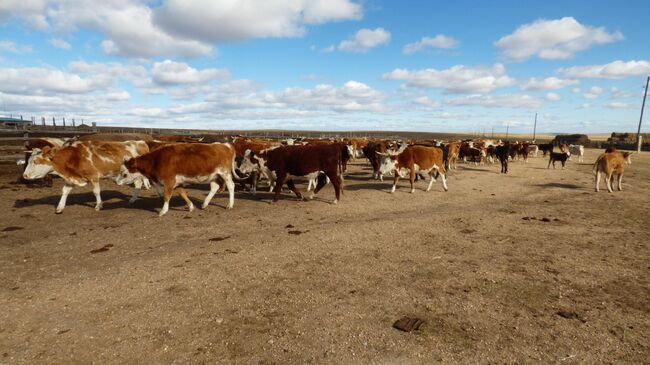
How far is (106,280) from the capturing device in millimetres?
5008

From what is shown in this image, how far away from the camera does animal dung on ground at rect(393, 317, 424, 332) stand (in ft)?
12.5

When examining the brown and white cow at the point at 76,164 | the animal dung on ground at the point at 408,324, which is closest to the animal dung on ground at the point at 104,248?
the brown and white cow at the point at 76,164

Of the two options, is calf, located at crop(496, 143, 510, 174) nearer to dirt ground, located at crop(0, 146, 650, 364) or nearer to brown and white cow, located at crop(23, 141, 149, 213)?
dirt ground, located at crop(0, 146, 650, 364)

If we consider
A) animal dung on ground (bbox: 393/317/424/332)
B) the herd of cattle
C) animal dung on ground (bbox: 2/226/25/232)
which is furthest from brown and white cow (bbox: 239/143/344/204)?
animal dung on ground (bbox: 393/317/424/332)

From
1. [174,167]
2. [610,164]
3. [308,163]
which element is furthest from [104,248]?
[610,164]

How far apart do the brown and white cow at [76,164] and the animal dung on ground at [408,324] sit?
8759 mm

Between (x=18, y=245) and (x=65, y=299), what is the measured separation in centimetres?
322

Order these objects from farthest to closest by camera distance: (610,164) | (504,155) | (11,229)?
(504,155) < (610,164) < (11,229)

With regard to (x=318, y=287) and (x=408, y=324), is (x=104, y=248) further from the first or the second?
(x=408, y=324)

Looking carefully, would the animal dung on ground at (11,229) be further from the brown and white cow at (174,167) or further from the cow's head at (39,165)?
the brown and white cow at (174,167)

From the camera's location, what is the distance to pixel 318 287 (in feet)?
16.0

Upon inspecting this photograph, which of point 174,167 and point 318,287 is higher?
point 174,167

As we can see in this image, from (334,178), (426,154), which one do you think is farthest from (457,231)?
(426,154)

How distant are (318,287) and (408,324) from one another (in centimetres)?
143
